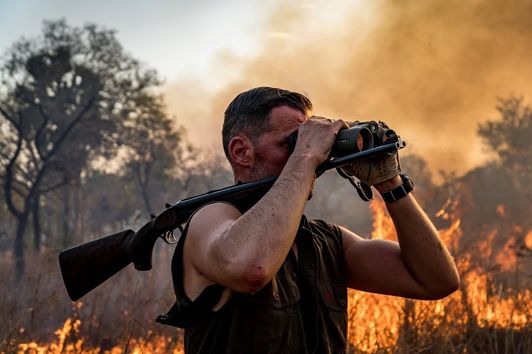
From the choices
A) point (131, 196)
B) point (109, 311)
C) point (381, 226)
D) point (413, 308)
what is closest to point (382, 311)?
point (413, 308)

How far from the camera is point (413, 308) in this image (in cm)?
563

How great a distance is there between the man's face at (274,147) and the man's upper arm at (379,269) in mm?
505

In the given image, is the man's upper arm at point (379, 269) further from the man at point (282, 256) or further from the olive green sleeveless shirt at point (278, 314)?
the olive green sleeveless shirt at point (278, 314)

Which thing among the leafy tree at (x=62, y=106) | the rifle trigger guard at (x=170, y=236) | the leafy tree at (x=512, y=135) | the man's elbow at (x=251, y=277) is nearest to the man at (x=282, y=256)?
the man's elbow at (x=251, y=277)

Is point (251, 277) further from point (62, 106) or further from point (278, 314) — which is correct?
point (62, 106)

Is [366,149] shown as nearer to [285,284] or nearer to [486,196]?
[285,284]

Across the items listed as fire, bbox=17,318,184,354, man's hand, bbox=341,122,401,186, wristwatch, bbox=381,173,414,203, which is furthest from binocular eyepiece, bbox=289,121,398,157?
fire, bbox=17,318,184,354

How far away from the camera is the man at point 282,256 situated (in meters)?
1.95

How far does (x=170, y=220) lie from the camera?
93.0 inches

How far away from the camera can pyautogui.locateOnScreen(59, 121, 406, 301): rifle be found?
2.22 m

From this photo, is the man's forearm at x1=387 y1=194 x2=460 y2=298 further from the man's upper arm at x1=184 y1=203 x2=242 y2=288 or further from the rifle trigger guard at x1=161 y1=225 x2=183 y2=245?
the rifle trigger guard at x1=161 y1=225 x2=183 y2=245

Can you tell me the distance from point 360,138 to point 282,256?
573 mm

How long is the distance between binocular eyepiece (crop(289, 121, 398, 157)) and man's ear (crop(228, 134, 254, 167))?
0.54ft

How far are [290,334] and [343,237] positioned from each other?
68 cm
